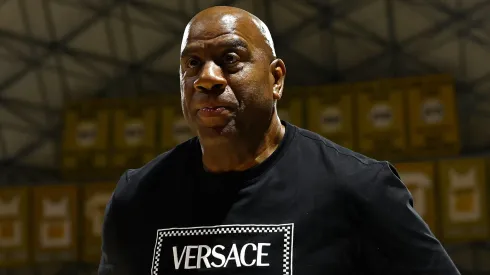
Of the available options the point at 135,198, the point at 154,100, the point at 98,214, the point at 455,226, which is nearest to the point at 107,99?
the point at 154,100

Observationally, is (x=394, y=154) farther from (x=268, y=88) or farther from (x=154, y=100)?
(x=268, y=88)

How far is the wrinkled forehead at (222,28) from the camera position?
233cm

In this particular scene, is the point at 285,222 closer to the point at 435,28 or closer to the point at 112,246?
the point at 112,246

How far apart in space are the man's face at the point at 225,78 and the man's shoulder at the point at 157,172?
220 millimetres

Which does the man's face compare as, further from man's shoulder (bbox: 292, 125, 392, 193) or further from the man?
man's shoulder (bbox: 292, 125, 392, 193)

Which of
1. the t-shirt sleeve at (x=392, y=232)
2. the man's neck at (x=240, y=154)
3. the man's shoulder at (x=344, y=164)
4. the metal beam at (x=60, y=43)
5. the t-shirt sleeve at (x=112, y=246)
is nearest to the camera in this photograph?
the t-shirt sleeve at (x=392, y=232)

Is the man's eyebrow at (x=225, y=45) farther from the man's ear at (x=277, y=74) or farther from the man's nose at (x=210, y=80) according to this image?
the man's ear at (x=277, y=74)

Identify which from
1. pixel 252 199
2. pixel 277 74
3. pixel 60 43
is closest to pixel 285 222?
pixel 252 199

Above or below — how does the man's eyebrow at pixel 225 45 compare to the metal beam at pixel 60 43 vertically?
below

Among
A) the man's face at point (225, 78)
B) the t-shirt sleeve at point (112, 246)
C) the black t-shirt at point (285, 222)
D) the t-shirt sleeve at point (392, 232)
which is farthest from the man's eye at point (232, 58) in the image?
the t-shirt sleeve at point (112, 246)

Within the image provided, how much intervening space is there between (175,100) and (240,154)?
1390 centimetres

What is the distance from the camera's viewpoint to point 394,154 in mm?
14820

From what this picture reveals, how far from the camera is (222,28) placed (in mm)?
2334

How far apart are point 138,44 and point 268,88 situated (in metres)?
15.1
